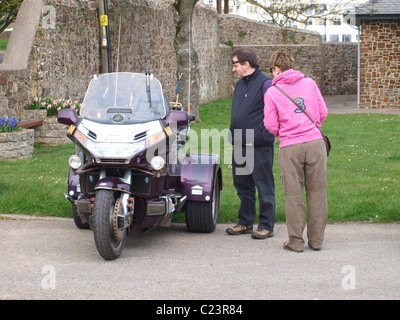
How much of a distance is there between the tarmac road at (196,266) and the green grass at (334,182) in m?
0.55

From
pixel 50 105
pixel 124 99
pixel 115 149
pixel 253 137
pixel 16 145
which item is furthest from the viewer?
pixel 50 105

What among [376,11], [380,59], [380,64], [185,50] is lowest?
[380,64]

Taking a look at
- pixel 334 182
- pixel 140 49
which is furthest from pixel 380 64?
pixel 334 182

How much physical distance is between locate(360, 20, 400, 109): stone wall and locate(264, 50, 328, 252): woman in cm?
2155

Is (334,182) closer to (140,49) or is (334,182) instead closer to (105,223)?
(105,223)

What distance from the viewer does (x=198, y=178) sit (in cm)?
682

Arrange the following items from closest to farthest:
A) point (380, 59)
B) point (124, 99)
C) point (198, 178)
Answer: point (124, 99)
point (198, 178)
point (380, 59)

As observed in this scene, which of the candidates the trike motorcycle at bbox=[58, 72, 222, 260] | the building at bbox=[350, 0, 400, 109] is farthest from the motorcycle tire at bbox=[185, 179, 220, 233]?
the building at bbox=[350, 0, 400, 109]

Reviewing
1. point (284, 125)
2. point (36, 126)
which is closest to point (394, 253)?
point (284, 125)

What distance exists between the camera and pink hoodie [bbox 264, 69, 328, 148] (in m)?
6.14

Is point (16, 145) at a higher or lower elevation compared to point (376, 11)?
lower

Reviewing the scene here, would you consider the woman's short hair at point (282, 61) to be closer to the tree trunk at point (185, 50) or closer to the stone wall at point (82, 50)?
the stone wall at point (82, 50)

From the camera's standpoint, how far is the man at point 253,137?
6677 mm

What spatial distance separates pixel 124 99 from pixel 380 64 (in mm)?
22062
